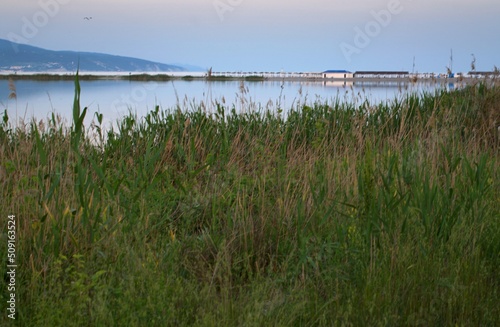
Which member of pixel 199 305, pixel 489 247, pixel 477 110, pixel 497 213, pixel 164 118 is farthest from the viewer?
pixel 477 110

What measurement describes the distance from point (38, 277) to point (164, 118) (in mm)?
6263

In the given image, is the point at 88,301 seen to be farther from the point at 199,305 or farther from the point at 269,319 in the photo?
the point at 269,319

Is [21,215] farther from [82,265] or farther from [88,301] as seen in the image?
[88,301]

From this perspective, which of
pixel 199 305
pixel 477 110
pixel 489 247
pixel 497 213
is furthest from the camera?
pixel 477 110

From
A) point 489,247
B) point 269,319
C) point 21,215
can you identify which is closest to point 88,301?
point 269,319

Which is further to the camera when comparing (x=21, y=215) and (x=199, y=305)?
(x=21, y=215)

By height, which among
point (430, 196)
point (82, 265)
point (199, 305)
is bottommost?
point (199, 305)

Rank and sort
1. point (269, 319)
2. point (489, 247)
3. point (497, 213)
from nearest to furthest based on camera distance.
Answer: point (269, 319) → point (489, 247) → point (497, 213)

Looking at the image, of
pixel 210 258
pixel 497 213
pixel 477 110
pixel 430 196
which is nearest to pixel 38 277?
pixel 210 258

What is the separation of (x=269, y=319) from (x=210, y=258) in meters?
1.23

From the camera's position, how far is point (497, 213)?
4703 millimetres

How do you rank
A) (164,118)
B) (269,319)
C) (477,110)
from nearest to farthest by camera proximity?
(269,319) < (164,118) < (477,110)

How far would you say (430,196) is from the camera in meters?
4.08

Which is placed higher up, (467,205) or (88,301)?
(467,205)
